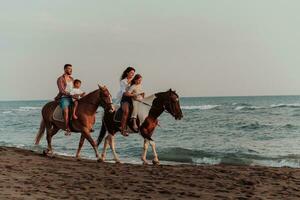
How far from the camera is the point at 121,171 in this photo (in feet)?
36.0

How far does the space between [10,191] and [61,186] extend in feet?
3.83

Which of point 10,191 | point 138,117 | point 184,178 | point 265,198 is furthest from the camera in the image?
Answer: point 138,117

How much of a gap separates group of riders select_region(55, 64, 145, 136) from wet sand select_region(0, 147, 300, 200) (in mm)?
1281

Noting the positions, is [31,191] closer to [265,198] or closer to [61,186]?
[61,186]

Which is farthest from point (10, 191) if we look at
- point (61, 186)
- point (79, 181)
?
point (79, 181)

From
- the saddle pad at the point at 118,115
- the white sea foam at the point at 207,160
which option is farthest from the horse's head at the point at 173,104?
the white sea foam at the point at 207,160

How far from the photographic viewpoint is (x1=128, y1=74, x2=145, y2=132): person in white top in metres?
12.3

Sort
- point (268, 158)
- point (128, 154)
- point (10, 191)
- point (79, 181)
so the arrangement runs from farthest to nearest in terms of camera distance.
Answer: point (128, 154)
point (268, 158)
point (79, 181)
point (10, 191)

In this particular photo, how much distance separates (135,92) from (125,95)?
28 cm

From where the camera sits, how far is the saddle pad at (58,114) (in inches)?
506

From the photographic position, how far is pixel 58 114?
12922mm

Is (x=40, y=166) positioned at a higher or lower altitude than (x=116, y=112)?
lower

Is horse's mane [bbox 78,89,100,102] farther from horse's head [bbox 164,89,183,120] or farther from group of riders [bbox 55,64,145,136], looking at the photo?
horse's head [bbox 164,89,183,120]

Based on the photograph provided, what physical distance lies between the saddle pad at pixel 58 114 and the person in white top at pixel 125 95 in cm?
165
